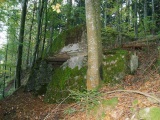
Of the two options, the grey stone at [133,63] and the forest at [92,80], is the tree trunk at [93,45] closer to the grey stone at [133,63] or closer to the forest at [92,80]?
the forest at [92,80]

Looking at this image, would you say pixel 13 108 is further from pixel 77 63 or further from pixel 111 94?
pixel 111 94

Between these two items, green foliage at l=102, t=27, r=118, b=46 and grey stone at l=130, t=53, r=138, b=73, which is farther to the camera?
green foliage at l=102, t=27, r=118, b=46

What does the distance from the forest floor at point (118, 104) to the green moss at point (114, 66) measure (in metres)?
0.29

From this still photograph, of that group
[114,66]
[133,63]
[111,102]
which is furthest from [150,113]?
[133,63]

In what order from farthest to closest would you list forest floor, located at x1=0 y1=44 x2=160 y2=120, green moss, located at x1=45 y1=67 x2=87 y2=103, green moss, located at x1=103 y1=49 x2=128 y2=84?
green moss, located at x1=45 y1=67 x2=87 y2=103 < green moss, located at x1=103 y1=49 x2=128 y2=84 < forest floor, located at x1=0 y1=44 x2=160 y2=120

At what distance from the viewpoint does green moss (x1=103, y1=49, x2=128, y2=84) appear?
20.6 ft

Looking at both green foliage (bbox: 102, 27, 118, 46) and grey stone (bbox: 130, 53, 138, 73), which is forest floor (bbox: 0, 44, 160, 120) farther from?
green foliage (bbox: 102, 27, 118, 46)

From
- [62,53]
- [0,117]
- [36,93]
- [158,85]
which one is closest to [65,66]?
[62,53]

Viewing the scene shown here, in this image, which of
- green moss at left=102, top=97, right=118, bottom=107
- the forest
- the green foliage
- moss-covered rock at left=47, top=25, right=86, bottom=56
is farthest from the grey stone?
green moss at left=102, top=97, right=118, bottom=107

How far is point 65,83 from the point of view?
718cm

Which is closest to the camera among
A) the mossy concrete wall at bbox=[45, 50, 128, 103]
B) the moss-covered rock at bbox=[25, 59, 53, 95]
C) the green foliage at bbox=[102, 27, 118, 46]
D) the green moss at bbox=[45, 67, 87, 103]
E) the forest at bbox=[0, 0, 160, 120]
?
the forest at bbox=[0, 0, 160, 120]

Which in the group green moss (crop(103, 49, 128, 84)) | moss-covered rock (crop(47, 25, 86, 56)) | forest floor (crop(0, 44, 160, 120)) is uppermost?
moss-covered rock (crop(47, 25, 86, 56))

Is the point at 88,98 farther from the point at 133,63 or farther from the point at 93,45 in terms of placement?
the point at 133,63

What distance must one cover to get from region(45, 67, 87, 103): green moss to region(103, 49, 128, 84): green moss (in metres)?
0.90
